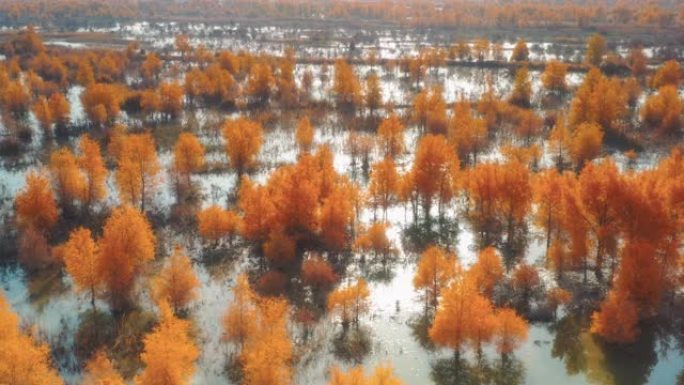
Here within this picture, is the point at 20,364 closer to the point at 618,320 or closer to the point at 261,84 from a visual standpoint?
the point at 618,320

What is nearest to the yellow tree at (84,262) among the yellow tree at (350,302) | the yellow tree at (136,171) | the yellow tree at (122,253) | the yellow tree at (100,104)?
the yellow tree at (122,253)

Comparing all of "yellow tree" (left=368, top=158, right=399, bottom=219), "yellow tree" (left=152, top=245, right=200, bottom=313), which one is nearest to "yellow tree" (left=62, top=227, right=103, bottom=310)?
"yellow tree" (left=152, top=245, right=200, bottom=313)

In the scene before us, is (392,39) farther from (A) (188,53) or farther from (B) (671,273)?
(B) (671,273)

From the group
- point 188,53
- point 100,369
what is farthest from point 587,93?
point 188,53

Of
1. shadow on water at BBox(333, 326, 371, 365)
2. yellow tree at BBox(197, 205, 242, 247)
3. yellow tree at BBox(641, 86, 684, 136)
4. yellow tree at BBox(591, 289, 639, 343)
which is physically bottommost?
shadow on water at BBox(333, 326, 371, 365)

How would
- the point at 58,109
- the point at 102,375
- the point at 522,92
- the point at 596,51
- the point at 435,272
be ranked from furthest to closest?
the point at 596,51 < the point at 522,92 < the point at 58,109 < the point at 435,272 < the point at 102,375

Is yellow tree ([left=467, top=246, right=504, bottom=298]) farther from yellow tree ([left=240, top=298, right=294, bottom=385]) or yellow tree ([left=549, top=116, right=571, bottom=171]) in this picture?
yellow tree ([left=549, top=116, right=571, bottom=171])

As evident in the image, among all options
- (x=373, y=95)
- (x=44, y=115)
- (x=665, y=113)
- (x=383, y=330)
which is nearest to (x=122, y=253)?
(x=383, y=330)
